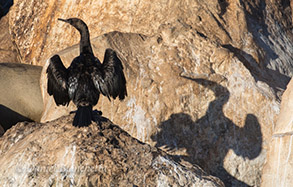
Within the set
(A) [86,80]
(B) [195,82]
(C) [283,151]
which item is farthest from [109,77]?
(B) [195,82]

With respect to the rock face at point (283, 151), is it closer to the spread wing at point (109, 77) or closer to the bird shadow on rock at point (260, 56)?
the spread wing at point (109, 77)

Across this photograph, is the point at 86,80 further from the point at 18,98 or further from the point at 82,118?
the point at 18,98

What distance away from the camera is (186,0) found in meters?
11.0

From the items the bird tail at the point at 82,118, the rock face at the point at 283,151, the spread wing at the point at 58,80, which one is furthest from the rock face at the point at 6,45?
A: the rock face at the point at 283,151

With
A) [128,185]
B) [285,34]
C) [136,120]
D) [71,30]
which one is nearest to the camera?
[128,185]

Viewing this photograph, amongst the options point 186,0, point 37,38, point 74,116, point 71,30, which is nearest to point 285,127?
point 74,116

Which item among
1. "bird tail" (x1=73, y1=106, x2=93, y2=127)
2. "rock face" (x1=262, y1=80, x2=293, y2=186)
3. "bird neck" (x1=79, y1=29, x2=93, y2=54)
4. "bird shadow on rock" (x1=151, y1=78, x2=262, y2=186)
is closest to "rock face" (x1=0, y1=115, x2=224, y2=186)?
"bird tail" (x1=73, y1=106, x2=93, y2=127)

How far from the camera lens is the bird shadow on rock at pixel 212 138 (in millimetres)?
9531

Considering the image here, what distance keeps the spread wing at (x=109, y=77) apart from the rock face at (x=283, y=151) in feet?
7.21

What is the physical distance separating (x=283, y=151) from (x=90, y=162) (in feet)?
8.02

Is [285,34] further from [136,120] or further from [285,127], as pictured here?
[285,127]

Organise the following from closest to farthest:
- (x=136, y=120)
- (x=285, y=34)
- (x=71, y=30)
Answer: (x=136, y=120) < (x=71, y=30) < (x=285, y=34)

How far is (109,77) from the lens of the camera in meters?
7.64

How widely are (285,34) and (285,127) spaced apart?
21.4 feet
